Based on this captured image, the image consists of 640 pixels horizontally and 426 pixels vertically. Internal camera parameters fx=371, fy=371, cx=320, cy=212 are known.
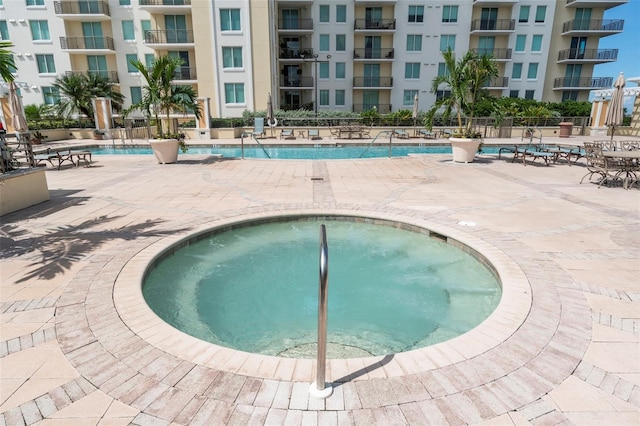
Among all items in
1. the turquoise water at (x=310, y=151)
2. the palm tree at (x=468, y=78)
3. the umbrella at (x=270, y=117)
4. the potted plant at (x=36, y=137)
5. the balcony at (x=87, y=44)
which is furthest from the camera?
the balcony at (x=87, y=44)

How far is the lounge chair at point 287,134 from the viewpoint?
24.6m

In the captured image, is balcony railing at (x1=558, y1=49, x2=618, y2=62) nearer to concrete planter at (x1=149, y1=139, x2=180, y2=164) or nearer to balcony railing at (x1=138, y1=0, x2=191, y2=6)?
balcony railing at (x1=138, y1=0, x2=191, y2=6)

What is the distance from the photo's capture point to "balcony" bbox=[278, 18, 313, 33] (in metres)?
34.7

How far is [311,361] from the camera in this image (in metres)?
3.25

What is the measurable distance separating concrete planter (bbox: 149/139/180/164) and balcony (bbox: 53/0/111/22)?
26.2 m

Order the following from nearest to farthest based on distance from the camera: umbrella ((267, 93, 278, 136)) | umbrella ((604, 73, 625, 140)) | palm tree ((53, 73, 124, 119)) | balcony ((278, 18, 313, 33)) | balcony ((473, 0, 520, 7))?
umbrella ((604, 73, 625, 140)), umbrella ((267, 93, 278, 136)), palm tree ((53, 73, 124, 119)), balcony ((473, 0, 520, 7)), balcony ((278, 18, 313, 33))

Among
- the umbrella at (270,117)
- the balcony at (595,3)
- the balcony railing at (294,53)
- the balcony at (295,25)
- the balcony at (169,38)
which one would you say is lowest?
the umbrella at (270,117)

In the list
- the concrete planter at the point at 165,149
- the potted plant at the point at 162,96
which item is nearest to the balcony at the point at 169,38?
the potted plant at the point at 162,96

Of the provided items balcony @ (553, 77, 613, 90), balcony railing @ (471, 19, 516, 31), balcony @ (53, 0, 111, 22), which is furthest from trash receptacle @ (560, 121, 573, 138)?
balcony @ (53, 0, 111, 22)

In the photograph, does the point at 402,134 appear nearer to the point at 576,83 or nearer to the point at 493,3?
the point at 493,3

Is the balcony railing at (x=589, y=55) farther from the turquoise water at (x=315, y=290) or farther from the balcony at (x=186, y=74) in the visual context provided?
the turquoise water at (x=315, y=290)

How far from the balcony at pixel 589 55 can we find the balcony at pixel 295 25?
2510 cm

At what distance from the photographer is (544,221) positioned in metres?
7.24

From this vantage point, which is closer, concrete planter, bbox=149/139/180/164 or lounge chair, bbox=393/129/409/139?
concrete planter, bbox=149/139/180/164
